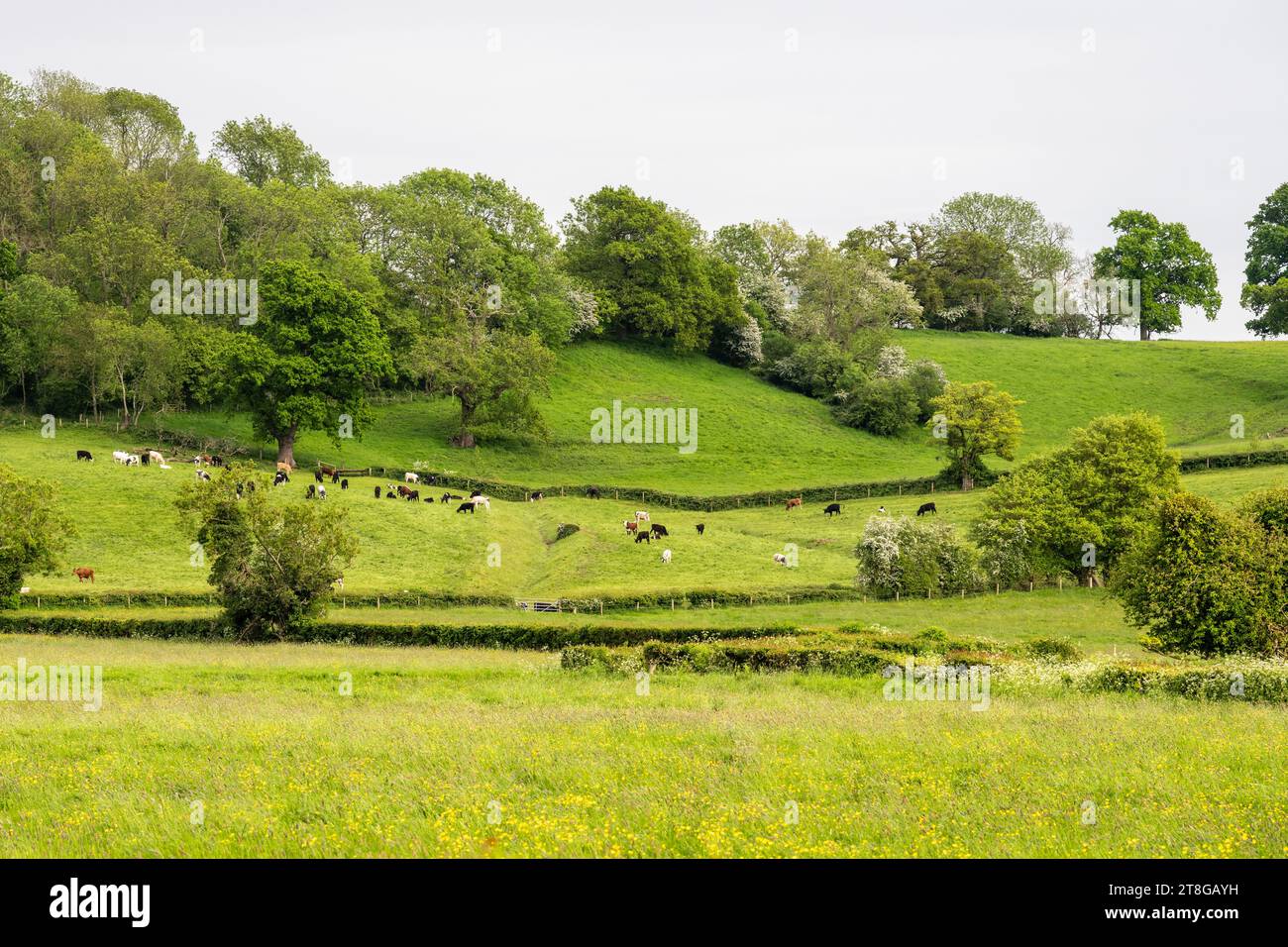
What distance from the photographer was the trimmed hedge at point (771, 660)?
1253 inches

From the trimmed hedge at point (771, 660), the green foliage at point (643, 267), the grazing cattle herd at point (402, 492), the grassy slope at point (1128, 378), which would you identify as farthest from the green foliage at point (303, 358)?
the grassy slope at point (1128, 378)

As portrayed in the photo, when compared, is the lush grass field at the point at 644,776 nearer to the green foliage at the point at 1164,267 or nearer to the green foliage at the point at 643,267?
the green foliage at the point at 643,267

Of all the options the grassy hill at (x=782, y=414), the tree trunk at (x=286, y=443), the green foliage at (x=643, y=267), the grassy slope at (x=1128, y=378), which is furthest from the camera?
the green foliage at (x=643, y=267)

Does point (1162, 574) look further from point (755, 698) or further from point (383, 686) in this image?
point (383, 686)

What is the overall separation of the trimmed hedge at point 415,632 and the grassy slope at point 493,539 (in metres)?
4.12

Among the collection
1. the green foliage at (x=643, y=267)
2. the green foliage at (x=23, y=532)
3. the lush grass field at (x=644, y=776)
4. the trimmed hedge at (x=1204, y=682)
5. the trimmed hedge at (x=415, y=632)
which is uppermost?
the green foliage at (x=643, y=267)

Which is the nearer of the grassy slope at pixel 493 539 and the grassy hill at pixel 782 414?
the grassy slope at pixel 493 539

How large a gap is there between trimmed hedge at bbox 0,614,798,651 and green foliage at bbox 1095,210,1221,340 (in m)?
110

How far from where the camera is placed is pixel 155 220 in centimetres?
9212

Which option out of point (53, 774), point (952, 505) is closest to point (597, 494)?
point (952, 505)

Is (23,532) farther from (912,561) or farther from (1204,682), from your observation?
(1204,682)

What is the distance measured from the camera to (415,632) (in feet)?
135

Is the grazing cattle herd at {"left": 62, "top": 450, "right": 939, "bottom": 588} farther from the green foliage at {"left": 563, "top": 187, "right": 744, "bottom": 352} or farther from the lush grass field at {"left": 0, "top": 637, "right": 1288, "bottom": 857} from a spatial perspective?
the green foliage at {"left": 563, "top": 187, "right": 744, "bottom": 352}

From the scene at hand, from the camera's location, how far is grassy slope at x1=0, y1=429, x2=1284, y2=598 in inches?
2002
